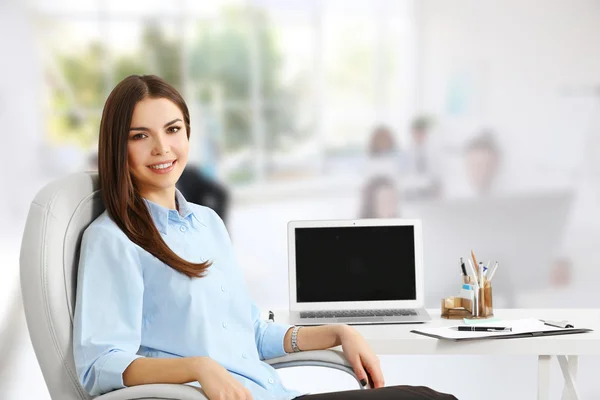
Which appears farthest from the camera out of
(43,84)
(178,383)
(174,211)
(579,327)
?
(43,84)

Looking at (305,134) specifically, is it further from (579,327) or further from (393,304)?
(579,327)

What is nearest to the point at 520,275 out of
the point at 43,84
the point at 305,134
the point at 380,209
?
the point at 380,209

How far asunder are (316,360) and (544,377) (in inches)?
25.0

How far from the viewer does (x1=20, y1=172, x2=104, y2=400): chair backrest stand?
4.78 ft

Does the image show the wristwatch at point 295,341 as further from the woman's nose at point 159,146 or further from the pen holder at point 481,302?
the pen holder at point 481,302

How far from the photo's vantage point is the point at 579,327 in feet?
6.86

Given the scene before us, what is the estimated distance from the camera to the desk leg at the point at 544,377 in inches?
79.6

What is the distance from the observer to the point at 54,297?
147 cm

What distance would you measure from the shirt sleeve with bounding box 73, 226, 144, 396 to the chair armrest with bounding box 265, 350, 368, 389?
0.40m

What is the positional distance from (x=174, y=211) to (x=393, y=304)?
865 millimetres

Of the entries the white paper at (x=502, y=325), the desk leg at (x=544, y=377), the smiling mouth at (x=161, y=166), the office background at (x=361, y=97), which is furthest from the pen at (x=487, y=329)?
the office background at (x=361, y=97)

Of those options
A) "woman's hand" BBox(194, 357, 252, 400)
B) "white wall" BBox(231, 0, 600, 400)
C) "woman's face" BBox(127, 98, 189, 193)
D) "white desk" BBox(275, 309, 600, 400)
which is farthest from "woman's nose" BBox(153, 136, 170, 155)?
"white wall" BBox(231, 0, 600, 400)

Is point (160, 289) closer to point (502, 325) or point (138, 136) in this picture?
point (138, 136)

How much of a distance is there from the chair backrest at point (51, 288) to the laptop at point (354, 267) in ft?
2.87
